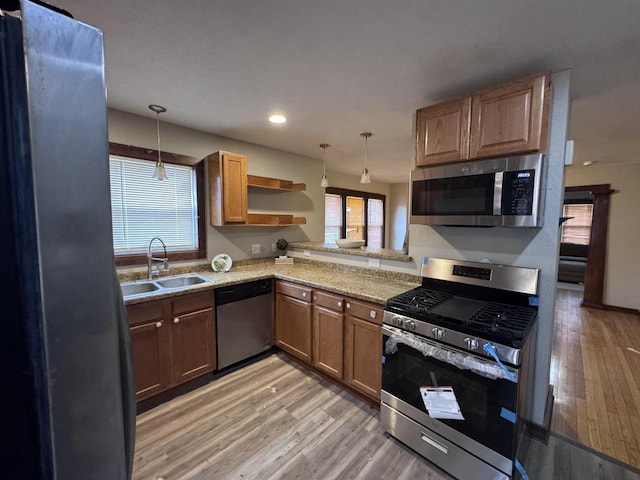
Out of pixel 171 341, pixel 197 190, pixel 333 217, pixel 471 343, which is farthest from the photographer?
pixel 333 217

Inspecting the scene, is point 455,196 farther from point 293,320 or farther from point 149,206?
point 149,206

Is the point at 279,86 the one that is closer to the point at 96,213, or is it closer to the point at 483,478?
the point at 96,213

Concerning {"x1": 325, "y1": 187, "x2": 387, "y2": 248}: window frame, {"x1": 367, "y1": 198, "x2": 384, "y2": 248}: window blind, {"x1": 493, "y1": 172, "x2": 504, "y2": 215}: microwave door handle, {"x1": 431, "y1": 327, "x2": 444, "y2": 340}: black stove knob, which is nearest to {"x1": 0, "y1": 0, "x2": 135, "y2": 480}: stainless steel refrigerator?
{"x1": 431, "y1": 327, "x2": 444, "y2": 340}: black stove knob

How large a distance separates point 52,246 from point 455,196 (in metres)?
2.00

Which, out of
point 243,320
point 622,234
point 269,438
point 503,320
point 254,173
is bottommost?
point 269,438

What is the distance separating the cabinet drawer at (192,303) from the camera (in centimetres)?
230

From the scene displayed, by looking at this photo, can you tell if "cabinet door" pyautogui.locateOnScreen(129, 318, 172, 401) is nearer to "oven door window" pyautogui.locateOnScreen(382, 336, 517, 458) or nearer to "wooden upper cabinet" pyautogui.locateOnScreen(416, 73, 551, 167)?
"oven door window" pyautogui.locateOnScreen(382, 336, 517, 458)

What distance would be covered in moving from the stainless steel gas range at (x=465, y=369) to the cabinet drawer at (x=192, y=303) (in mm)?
1528

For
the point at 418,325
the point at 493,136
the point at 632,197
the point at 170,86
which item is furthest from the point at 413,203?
the point at 632,197

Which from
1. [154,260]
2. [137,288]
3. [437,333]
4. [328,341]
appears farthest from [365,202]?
[437,333]

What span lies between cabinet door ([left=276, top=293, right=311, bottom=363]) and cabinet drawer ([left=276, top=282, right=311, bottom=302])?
0.04m

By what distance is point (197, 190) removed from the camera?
3018mm

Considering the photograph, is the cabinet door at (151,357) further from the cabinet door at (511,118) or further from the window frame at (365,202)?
the window frame at (365,202)

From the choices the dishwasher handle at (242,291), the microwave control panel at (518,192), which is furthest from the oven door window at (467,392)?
the dishwasher handle at (242,291)
